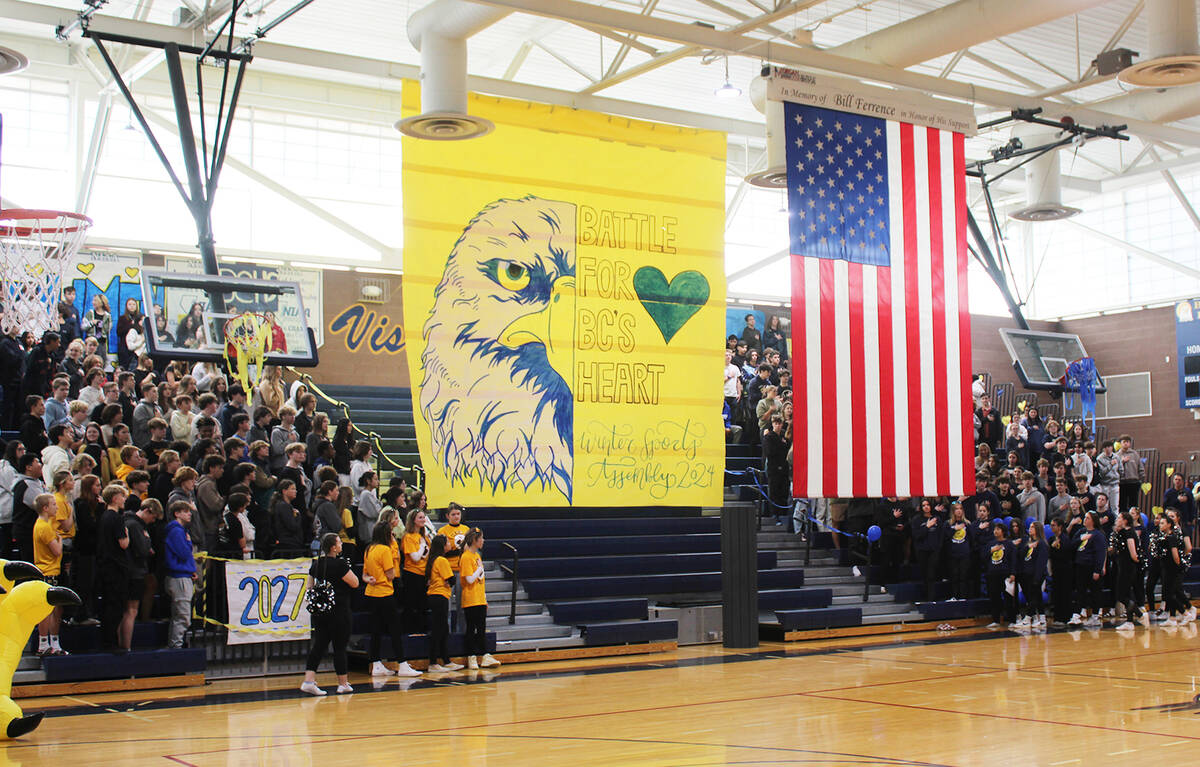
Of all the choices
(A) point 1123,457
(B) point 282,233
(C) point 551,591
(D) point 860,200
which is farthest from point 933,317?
(B) point 282,233

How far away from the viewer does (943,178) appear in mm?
15398

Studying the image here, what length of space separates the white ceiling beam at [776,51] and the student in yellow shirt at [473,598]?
564cm

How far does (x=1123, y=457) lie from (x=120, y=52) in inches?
743

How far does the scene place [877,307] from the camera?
14633 millimetres

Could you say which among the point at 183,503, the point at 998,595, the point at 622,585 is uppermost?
the point at 183,503

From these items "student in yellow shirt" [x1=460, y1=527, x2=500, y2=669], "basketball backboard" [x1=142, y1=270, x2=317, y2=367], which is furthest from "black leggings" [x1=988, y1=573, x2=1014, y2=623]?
"basketball backboard" [x1=142, y1=270, x2=317, y2=367]

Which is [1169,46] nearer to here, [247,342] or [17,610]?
[247,342]

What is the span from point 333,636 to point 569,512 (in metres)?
6.06

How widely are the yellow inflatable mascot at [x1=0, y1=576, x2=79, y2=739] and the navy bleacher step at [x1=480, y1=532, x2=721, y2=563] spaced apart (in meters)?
6.31

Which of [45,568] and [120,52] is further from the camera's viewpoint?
[120,52]

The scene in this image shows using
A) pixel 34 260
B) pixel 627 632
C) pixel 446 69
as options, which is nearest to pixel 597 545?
pixel 627 632

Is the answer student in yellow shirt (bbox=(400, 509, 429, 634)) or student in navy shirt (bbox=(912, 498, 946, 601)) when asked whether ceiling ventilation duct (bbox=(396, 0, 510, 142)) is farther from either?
student in navy shirt (bbox=(912, 498, 946, 601))

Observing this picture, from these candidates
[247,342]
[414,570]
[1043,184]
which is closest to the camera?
[414,570]

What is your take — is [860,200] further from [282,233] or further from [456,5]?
[282,233]
